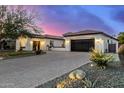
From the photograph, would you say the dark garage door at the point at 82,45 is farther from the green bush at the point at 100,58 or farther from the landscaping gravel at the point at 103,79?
the landscaping gravel at the point at 103,79

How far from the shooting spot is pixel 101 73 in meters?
8.03

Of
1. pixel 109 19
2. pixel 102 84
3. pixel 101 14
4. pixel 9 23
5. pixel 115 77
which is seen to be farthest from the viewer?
pixel 109 19

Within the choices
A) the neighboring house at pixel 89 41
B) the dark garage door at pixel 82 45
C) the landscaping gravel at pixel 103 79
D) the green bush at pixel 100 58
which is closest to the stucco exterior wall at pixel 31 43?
the neighboring house at pixel 89 41

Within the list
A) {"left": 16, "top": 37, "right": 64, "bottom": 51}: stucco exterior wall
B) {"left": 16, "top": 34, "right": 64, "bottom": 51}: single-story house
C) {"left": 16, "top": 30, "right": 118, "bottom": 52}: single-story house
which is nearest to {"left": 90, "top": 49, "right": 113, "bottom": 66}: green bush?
{"left": 16, "top": 30, "right": 118, "bottom": 52}: single-story house

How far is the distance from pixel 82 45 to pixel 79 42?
753mm

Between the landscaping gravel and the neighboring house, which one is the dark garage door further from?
the landscaping gravel

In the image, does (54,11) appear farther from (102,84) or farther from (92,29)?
(102,84)

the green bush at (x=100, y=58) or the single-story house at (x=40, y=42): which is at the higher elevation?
the single-story house at (x=40, y=42)

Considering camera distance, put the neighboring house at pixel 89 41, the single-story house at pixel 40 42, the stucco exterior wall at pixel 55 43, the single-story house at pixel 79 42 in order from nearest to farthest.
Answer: the neighboring house at pixel 89 41
the single-story house at pixel 79 42
the single-story house at pixel 40 42
the stucco exterior wall at pixel 55 43

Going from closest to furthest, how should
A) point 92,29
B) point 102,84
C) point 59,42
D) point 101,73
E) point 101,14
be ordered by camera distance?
point 102,84, point 101,73, point 101,14, point 92,29, point 59,42

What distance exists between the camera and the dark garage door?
28214 millimetres

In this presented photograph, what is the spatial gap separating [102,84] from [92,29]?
21.5 metres

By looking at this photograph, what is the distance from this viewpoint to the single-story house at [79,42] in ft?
89.5
